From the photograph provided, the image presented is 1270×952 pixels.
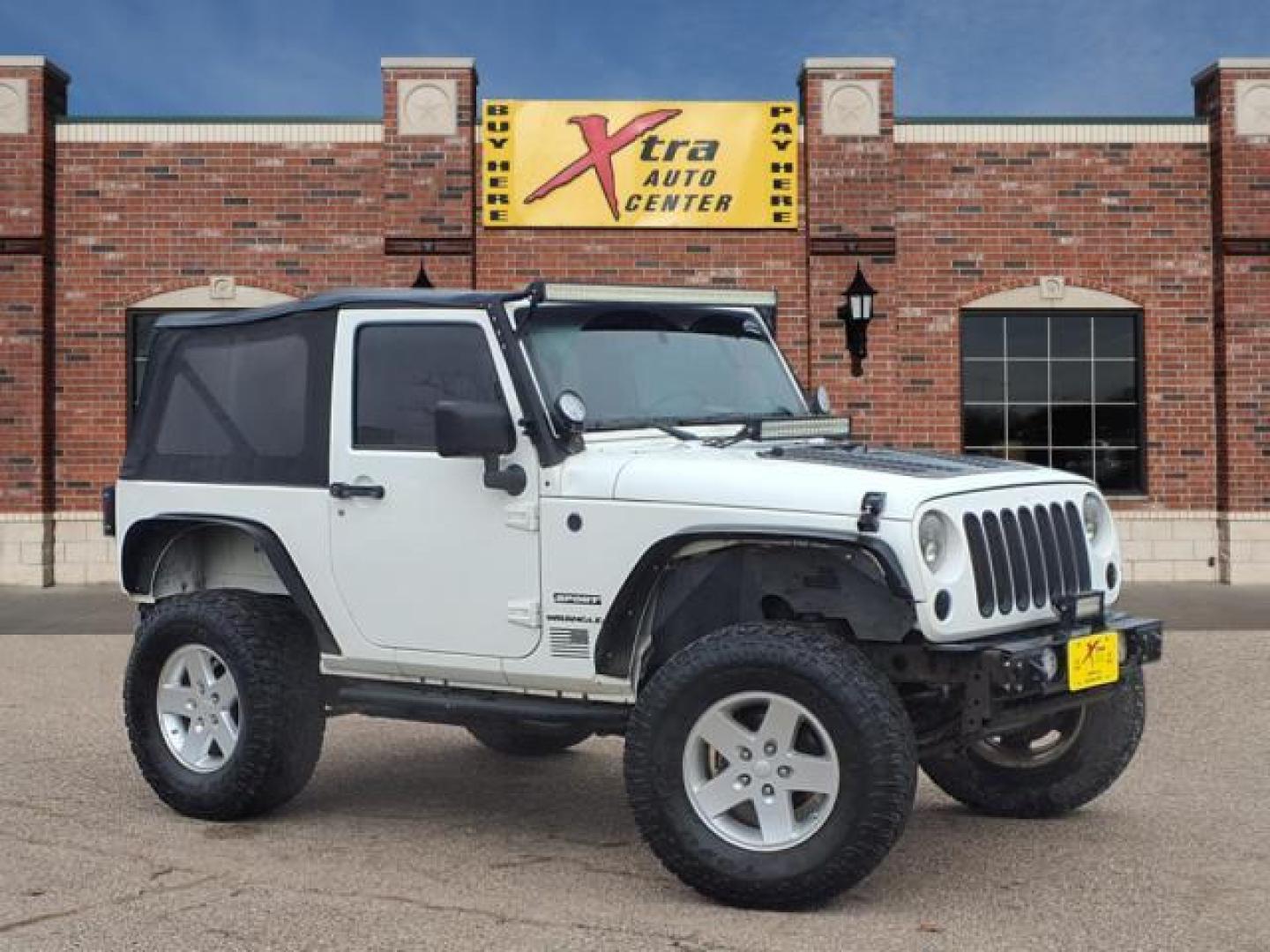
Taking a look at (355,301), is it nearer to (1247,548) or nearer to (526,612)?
(526,612)

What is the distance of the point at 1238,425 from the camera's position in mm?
17891

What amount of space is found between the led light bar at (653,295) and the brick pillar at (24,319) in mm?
13254

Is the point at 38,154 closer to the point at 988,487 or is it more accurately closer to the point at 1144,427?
the point at 1144,427

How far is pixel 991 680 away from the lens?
15.9 feet

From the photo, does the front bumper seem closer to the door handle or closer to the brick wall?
the door handle

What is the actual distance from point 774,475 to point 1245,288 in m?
14.5

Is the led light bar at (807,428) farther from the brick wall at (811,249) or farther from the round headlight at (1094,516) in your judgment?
the brick wall at (811,249)

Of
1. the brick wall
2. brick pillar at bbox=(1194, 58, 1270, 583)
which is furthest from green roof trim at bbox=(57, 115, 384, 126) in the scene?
brick pillar at bbox=(1194, 58, 1270, 583)

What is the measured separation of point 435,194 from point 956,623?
1376 cm

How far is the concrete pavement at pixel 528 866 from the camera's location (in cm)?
459

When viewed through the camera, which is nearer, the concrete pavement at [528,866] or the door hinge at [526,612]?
the concrete pavement at [528,866]

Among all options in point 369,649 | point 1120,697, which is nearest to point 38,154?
point 369,649

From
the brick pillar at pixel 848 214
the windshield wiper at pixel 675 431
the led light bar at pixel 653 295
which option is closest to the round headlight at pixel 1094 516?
the windshield wiper at pixel 675 431

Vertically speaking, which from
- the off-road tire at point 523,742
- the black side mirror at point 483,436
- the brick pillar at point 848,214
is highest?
the brick pillar at point 848,214
